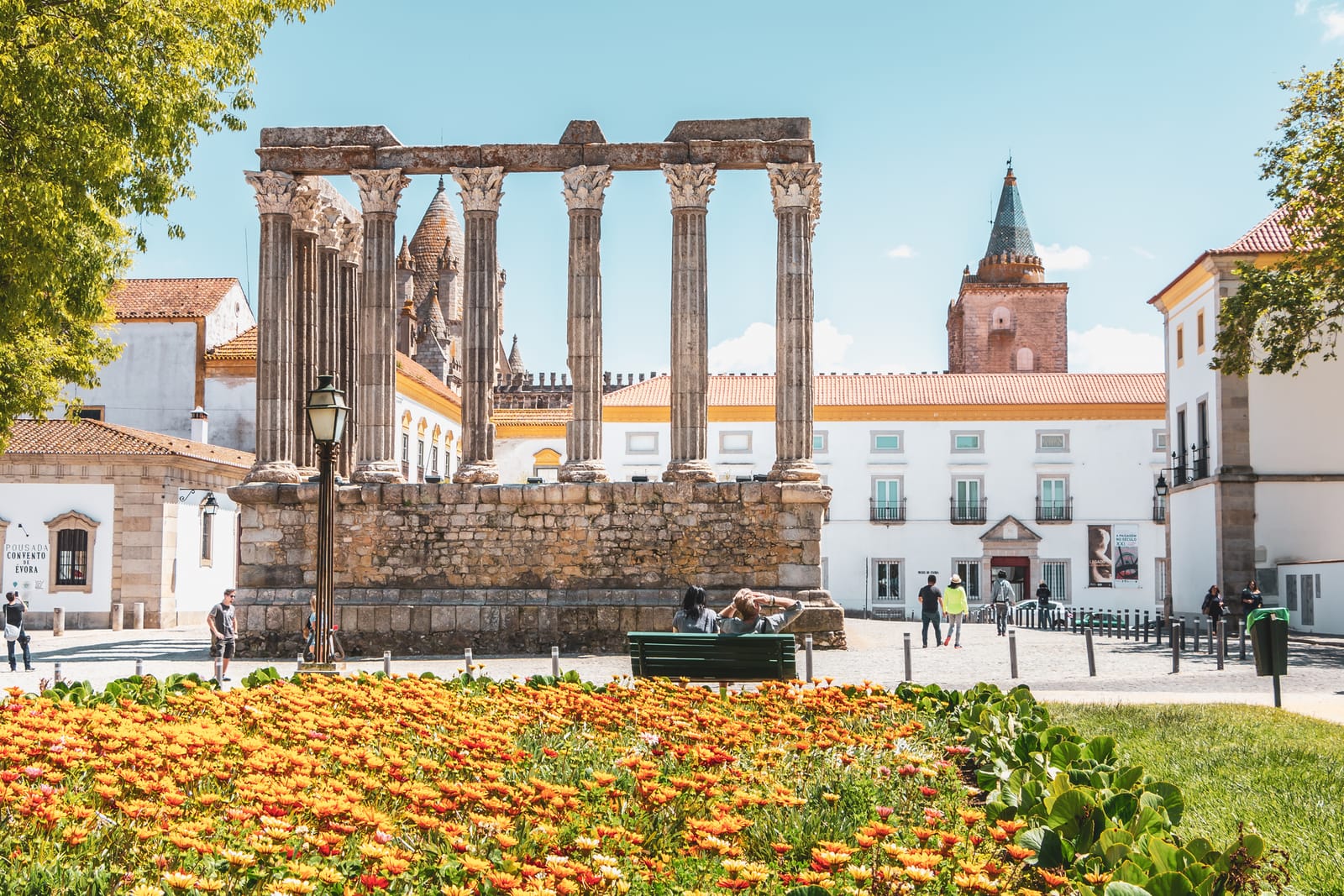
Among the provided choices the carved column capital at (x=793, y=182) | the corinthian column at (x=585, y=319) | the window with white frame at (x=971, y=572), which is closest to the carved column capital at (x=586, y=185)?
the corinthian column at (x=585, y=319)

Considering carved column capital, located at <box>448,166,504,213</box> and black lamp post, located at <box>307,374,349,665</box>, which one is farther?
carved column capital, located at <box>448,166,504,213</box>

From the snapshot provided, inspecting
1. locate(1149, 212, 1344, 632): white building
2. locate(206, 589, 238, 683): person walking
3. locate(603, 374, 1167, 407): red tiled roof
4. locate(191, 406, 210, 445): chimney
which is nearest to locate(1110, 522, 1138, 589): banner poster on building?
locate(603, 374, 1167, 407): red tiled roof

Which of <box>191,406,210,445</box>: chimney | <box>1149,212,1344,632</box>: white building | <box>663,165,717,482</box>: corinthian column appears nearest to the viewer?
<box>663,165,717,482</box>: corinthian column

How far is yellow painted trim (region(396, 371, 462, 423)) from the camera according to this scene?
1680 inches

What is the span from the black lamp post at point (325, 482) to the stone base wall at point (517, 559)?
28.5ft

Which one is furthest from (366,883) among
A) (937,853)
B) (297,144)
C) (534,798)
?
(297,144)

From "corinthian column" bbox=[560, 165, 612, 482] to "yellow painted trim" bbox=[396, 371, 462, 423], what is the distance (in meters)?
17.7

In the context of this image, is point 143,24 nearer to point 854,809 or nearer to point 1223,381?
point 854,809

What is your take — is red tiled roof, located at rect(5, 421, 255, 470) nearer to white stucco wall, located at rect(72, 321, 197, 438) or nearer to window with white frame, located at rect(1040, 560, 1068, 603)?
white stucco wall, located at rect(72, 321, 197, 438)

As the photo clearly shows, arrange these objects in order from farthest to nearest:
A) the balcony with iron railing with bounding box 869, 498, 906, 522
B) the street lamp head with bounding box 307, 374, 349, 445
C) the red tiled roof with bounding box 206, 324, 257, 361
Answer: the balcony with iron railing with bounding box 869, 498, 906, 522
the red tiled roof with bounding box 206, 324, 257, 361
the street lamp head with bounding box 307, 374, 349, 445

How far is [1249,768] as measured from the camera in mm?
→ 8031

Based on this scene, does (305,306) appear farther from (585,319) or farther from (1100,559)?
(1100,559)

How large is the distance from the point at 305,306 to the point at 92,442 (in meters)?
11.2

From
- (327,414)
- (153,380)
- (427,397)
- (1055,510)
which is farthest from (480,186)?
(1055,510)
